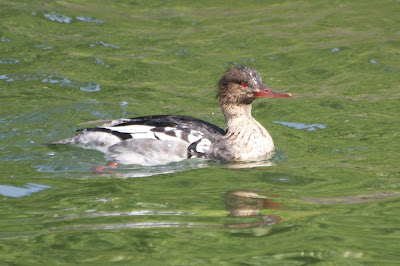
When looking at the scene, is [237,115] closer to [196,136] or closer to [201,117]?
[196,136]

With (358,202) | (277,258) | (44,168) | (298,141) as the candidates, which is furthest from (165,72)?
(277,258)

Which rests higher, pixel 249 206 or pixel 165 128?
pixel 165 128

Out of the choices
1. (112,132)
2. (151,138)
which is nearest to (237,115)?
(151,138)

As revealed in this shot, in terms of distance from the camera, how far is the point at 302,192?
6.93 m

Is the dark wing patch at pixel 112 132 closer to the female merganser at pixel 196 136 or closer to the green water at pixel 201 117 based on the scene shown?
the female merganser at pixel 196 136

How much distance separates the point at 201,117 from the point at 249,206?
5.04m

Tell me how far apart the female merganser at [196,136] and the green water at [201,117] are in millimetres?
303

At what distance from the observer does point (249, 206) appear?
6348 millimetres

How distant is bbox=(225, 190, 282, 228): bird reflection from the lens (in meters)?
5.75

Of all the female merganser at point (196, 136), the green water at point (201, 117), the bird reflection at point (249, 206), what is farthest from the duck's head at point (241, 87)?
the bird reflection at point (249, 206)

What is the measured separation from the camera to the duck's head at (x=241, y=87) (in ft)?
29.9

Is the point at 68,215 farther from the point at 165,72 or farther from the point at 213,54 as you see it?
the point at 213,54

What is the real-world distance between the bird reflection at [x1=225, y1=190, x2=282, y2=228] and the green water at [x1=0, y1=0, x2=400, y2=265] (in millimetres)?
20

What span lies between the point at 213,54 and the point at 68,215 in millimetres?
8229
